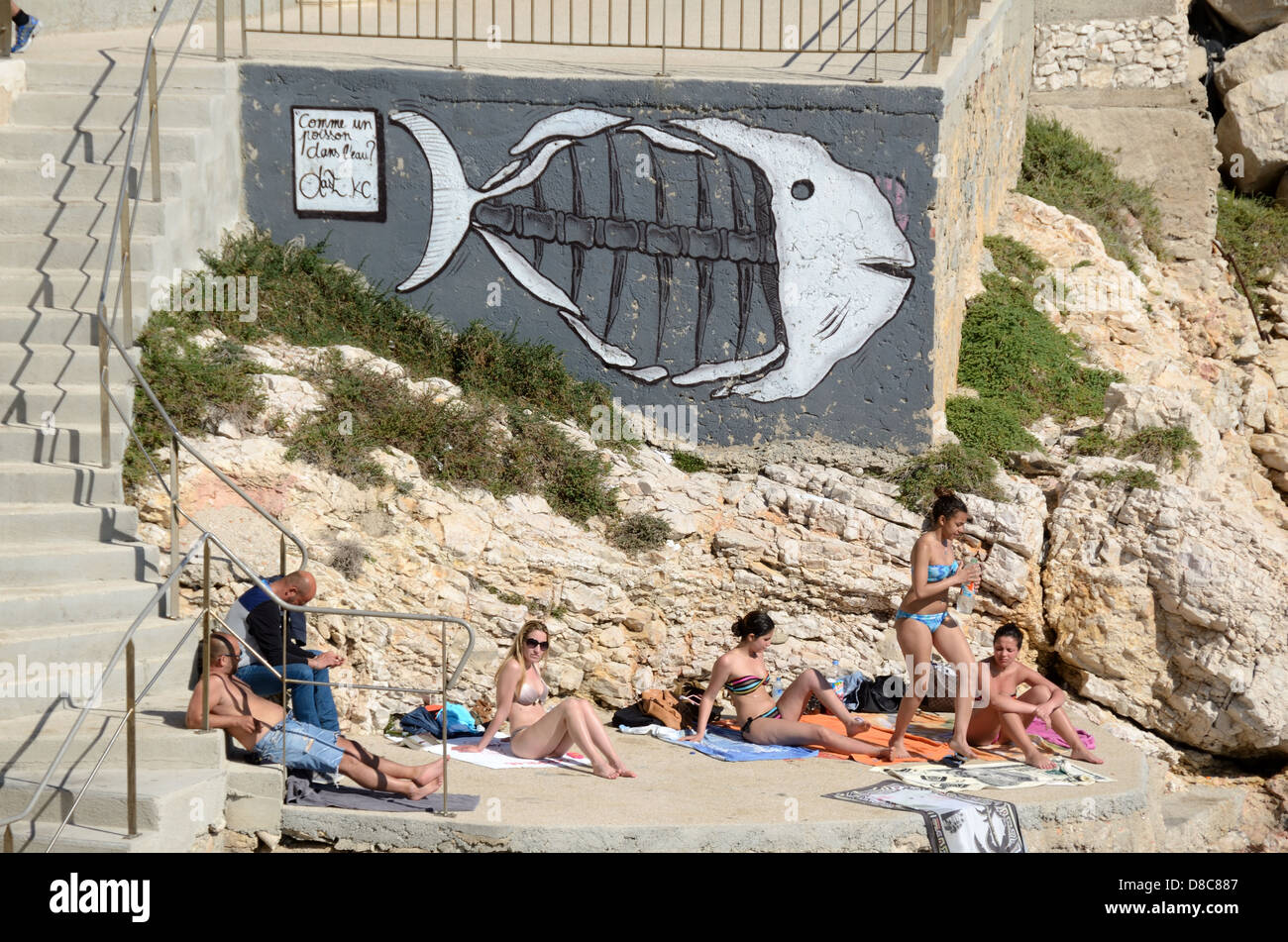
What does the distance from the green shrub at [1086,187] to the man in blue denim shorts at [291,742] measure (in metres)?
11.4

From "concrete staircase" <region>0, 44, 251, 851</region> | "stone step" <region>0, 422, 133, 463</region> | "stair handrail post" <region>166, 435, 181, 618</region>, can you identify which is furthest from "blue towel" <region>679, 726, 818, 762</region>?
"stone step" <region>0, 422, 133, 463</region>

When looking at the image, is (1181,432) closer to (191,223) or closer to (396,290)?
(396,290)

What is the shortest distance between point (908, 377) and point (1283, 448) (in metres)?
5.15

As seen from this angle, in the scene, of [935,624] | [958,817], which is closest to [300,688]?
[958,817]

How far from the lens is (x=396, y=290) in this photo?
503 inches

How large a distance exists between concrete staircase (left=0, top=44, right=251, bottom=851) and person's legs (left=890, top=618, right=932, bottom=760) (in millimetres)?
4300

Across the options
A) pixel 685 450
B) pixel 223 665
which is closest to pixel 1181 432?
pixel 685 450

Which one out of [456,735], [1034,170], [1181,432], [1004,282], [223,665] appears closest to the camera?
[223,665]

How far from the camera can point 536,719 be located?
968cm

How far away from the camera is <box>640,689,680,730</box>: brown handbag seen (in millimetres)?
10414

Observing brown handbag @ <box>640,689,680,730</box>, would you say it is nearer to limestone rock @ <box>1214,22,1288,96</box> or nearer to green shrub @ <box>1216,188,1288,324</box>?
green shrub @ <box>1216,188,1288,324</box>

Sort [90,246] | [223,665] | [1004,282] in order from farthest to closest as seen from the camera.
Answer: [1004,282]
[90,246]
[223,665]

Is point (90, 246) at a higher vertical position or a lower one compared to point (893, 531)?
higher

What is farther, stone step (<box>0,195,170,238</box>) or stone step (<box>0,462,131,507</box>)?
stone step (<box>0,195,170,238</box>)
